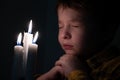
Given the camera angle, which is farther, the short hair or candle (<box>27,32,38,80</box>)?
the short hair

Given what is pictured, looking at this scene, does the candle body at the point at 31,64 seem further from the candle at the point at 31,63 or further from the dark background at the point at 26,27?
the dark background at the point at 26,27

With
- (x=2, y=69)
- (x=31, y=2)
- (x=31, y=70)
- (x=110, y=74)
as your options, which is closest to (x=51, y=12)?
(x=31, y=2)

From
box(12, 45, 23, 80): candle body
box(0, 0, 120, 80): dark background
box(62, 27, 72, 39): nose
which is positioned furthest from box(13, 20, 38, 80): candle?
box(0, 0, 120, 80): dark background

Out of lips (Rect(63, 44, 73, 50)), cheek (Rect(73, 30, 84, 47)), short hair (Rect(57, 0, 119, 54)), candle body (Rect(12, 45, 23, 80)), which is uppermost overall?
short hair (Rect(57, 0, 119, 54))

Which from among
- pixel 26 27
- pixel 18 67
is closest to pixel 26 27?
pixel 26 27

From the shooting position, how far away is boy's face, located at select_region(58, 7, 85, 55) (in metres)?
0.80

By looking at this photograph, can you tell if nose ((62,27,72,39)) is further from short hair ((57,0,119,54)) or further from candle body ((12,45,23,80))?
candle body ((12,45,23,80))

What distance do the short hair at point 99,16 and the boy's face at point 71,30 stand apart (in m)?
0.02

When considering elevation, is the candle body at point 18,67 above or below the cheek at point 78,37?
below

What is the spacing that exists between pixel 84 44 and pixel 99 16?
10 centimetres

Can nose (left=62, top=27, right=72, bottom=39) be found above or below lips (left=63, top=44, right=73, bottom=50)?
above

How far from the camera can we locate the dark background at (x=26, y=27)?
1.55m

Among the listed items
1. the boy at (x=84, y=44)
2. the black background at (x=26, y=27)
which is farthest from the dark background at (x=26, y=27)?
the boy at (x=84, y=44)

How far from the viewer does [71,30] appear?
0.80 m
